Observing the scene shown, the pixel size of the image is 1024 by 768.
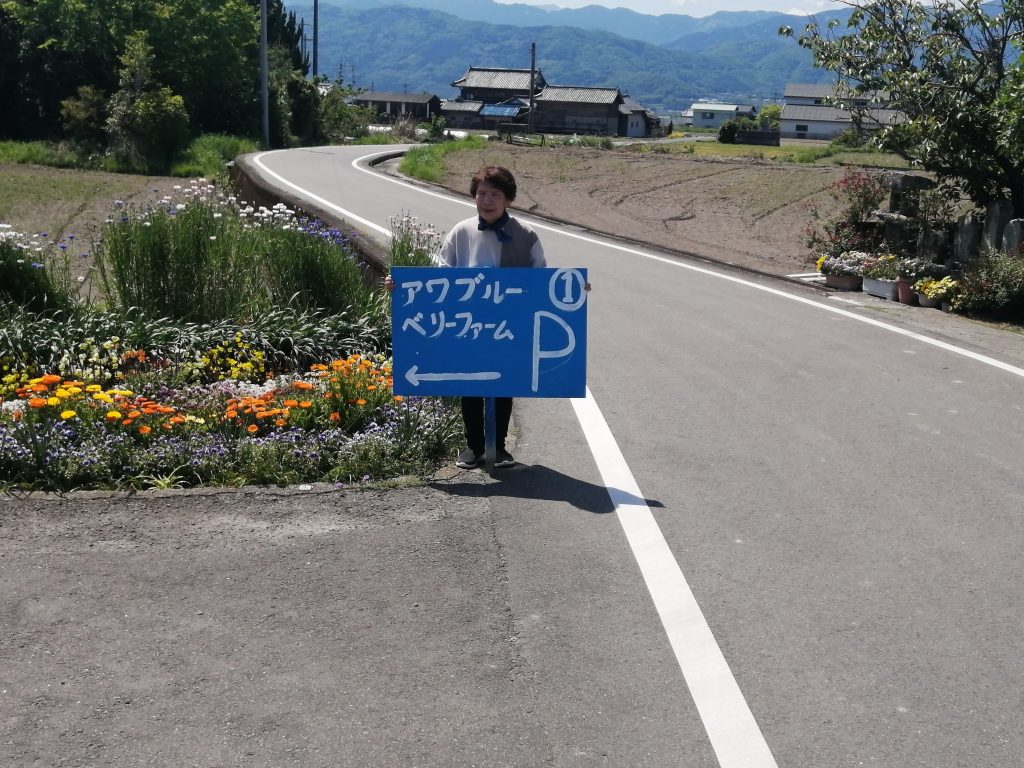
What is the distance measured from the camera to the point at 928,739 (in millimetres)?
3480

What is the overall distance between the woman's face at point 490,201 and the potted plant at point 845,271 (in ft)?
31.5

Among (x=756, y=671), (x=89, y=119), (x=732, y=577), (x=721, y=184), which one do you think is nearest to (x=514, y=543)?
(x=732, y=577)

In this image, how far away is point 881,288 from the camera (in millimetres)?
13938

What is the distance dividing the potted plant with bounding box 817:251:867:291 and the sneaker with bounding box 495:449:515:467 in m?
9.57

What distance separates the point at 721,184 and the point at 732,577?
29.9 m

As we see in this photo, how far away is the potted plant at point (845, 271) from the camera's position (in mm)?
14602

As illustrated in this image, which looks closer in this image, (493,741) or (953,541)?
(493,741)

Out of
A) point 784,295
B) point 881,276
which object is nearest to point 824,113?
point 881,276

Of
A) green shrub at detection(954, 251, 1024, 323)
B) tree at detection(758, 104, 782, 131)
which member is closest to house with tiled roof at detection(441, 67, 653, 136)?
tree at detection(758, 104, 782, 131)

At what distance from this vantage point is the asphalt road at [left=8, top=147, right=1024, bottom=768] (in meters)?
3.47

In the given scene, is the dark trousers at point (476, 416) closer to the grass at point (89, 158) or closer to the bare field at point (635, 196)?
the bare field at point (635, 196)

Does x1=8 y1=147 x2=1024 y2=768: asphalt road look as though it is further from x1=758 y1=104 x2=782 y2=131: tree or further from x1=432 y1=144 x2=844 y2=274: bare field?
x1=758 y1=104 x2=782 y2=131: tree

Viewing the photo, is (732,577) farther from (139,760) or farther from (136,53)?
(136,53)

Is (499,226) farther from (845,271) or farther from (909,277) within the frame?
(845,271)
